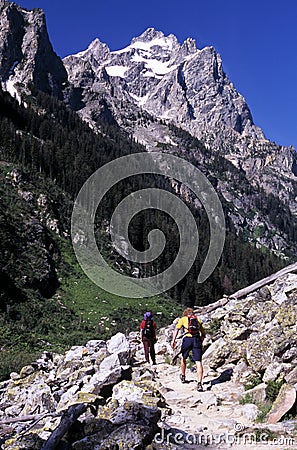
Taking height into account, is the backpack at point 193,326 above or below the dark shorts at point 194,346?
above

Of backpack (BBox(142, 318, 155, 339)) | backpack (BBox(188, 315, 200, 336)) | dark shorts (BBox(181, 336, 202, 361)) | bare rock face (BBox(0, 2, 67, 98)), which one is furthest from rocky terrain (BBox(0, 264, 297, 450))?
bare rock face (BBox(0, 2, 67, 98))

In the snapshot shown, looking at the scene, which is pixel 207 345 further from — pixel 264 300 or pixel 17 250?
pixel 17 250

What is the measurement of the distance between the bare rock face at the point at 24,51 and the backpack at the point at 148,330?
5898 inches

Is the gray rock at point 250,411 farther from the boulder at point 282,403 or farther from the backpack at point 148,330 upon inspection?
the backpack at point 148,330

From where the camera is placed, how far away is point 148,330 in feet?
49.0

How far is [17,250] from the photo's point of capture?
4175 centimetres

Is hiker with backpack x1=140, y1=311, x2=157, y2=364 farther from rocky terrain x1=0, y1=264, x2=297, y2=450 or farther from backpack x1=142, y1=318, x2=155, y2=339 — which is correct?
rocky terrain x1=0, y1=264, x2=297, y2=450

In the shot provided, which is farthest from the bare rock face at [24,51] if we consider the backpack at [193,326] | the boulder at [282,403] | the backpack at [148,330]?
the boulder at [282,403]

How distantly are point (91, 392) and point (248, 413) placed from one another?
3651 millimetres

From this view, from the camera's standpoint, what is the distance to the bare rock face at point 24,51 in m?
161

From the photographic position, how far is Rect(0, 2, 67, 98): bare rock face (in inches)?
6329

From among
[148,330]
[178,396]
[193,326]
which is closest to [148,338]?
[148,330]

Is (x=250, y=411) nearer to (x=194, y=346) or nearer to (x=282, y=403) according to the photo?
(x=282, y=403)

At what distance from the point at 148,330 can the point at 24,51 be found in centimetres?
18174
